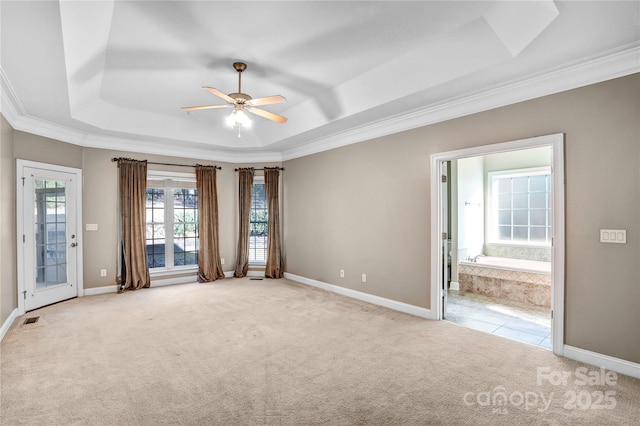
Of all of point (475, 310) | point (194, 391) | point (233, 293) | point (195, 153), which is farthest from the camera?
point (195, 153)

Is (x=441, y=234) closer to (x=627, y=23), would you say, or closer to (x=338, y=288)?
(x=338, y=288)

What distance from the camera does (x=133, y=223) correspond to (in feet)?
18.9

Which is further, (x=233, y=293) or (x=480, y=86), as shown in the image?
(x=233, y=293)

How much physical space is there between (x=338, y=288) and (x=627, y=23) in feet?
Result: 15.0

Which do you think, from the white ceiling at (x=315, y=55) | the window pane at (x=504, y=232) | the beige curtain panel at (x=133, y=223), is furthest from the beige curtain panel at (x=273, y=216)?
the window pane at (x=504, y=232)

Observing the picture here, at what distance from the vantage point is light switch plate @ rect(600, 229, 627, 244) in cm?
282

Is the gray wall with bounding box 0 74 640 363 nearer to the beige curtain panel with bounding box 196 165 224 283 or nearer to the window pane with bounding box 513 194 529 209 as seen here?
the beige curtain panel with bounding box 196 165 224 283

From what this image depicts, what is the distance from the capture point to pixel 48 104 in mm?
3977

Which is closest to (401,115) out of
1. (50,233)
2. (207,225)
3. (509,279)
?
(509,279)

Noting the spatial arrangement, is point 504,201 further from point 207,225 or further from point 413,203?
point 207,225

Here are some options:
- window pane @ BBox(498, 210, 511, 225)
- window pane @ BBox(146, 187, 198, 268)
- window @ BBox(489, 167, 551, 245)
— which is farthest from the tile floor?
window pane @ BBox(146, 187, 198, 268)

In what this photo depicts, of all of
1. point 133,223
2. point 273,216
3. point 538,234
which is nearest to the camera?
point 133,223

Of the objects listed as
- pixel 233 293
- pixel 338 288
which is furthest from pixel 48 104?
pixel 338 288

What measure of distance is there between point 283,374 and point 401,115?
134 inches
